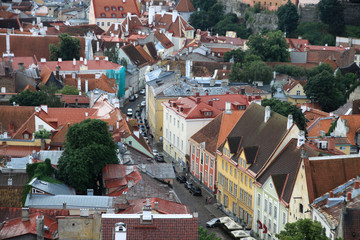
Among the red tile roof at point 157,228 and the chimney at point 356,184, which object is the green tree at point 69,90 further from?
the red tile roof at point 157,228

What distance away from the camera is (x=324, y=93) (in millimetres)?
77562

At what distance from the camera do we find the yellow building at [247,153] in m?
48.0

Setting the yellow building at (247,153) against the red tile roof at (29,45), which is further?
the red tile roof at (29,45)

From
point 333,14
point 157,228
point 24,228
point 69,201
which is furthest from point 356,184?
point 333,14

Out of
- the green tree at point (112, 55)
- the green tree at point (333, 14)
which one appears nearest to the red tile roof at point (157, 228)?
the green tree at point (112, 55)

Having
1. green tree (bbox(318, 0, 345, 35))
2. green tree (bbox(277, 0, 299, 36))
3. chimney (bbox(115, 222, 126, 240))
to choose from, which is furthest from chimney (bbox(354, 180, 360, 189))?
green tree (bbox(277, 0, 299, 36))

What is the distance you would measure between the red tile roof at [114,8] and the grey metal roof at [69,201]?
89.9 meters

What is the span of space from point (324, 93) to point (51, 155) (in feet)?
117

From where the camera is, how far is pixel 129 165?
48.0m

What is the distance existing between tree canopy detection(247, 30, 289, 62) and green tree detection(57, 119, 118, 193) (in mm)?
50312

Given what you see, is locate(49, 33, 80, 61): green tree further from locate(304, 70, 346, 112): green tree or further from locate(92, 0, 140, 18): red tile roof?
locate(92, 0, 140, 18): red tile roof

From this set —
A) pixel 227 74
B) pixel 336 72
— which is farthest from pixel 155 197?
pixel 336 72

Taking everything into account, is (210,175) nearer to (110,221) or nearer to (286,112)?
(286,112)

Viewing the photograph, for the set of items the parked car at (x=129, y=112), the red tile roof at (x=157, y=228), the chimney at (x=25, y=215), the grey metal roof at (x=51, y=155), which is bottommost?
the parked car at (x=129, y=112)
